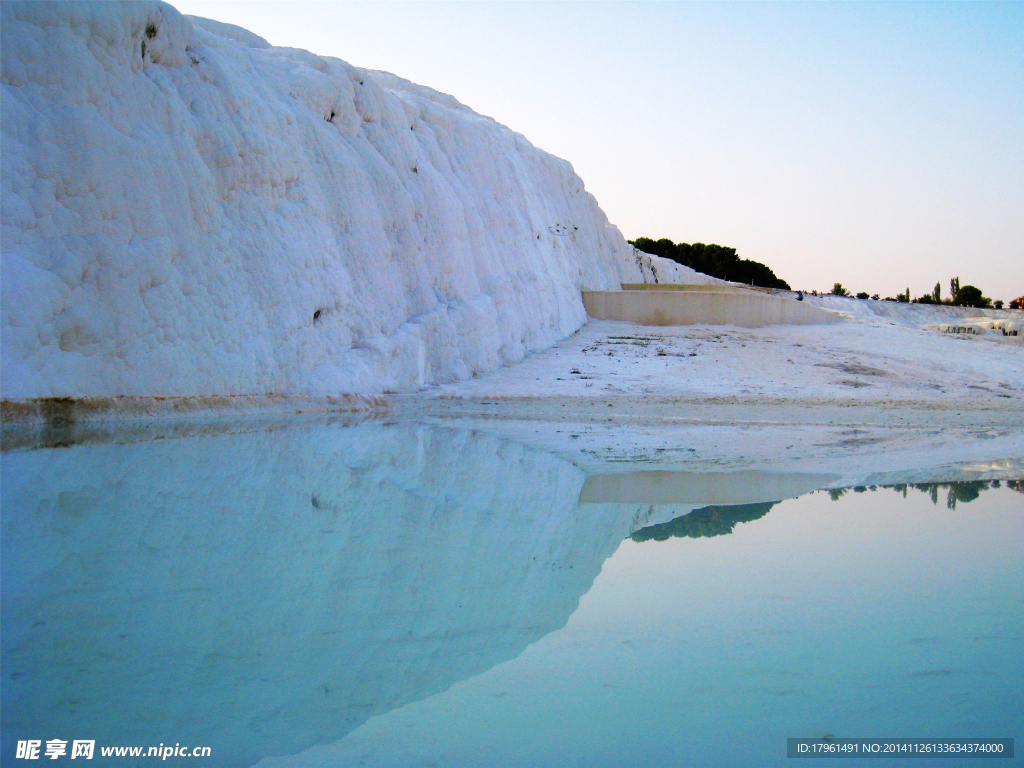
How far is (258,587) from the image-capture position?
333cm

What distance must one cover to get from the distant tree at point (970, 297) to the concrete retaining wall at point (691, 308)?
40.4m

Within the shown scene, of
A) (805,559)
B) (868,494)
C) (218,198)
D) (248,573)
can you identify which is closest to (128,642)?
(248,573)

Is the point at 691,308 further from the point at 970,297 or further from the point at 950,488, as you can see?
the point at 970,297

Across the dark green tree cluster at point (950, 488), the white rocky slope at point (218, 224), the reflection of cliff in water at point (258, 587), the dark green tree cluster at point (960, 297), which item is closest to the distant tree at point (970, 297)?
the dark green tree cluster at point (960, 297)

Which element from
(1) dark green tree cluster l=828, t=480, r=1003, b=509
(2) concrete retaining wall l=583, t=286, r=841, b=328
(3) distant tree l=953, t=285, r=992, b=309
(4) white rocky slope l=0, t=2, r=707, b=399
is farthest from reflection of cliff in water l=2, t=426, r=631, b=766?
(3) distant tree l=953, t=285, r=992, b=309

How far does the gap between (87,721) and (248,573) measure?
1346mm

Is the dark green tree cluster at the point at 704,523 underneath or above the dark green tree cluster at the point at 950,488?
underneath

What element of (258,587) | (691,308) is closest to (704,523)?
(258,587)

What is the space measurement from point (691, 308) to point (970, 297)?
45.5 meters

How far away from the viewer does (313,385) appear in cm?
985

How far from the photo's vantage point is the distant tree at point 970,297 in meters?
54.9

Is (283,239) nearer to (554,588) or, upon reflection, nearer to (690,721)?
(554,588)

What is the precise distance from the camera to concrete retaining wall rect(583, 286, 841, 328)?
758 inches

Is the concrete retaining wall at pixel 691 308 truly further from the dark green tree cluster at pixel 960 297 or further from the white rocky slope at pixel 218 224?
the dark green tree cluster at pixel 960 297
